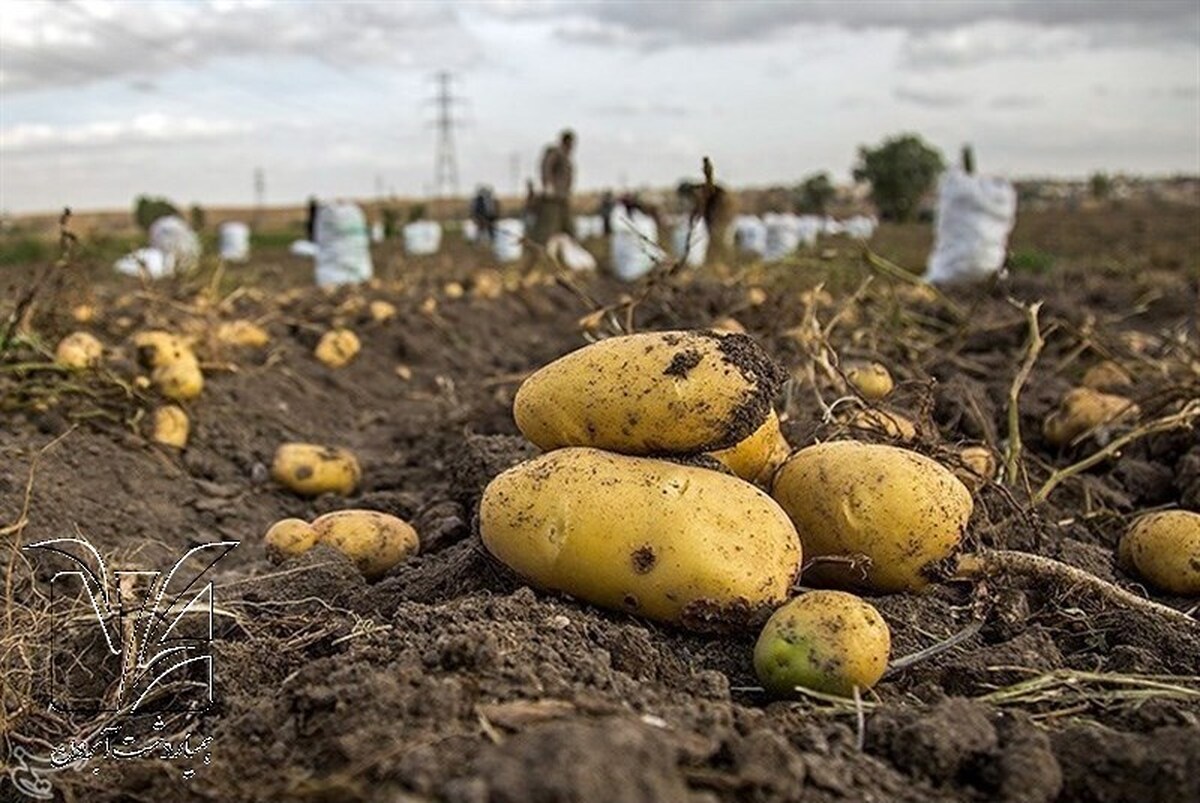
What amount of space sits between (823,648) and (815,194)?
51.0 metres

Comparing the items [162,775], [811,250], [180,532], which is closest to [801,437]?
[162,775]

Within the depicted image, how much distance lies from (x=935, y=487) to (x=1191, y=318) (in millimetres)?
7714

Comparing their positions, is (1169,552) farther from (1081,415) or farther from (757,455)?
(1081,415)

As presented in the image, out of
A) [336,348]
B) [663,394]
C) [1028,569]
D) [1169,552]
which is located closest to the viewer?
[663,394]

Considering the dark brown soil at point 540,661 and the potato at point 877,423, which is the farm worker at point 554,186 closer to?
the dark brown soil at point 540,661

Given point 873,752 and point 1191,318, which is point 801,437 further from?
point 1191,318

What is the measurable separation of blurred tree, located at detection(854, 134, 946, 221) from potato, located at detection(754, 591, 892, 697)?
5036cm

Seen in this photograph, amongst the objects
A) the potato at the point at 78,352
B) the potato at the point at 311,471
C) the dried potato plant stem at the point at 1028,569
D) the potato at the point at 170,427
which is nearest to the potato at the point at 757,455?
the dried potato plant stem at the point at 1028,569

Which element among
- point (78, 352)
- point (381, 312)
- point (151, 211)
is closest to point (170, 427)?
point (78, 352)

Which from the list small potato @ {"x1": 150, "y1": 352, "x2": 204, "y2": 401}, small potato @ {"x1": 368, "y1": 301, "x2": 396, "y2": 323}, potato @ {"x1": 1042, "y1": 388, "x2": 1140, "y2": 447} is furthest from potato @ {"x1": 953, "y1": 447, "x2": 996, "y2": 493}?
small potato @ {"x1": 368, "y1": 301, "x2": 396, "y2": 323}

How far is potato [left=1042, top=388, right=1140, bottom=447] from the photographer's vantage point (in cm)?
440

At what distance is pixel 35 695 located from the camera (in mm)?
2547

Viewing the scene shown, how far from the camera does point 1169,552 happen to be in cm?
296

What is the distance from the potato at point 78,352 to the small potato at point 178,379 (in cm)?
26
